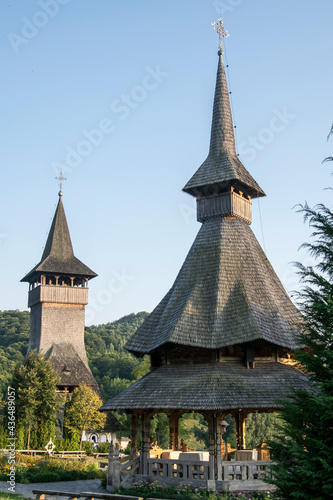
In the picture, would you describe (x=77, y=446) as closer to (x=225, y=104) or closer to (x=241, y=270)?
(x=241, y=270)

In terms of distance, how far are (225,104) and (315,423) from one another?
1819 centimetres

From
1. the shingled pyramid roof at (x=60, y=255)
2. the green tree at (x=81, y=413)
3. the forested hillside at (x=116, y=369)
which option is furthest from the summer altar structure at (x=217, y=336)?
the shingled pyramid roof at (x=60, y=255)

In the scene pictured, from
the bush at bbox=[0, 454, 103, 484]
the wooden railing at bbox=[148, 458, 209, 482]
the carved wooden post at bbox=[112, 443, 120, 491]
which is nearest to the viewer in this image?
the wooden railing at bbox=[148, 458, 209, 482]

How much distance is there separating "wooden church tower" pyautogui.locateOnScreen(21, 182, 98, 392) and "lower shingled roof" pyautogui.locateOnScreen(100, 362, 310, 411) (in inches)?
929

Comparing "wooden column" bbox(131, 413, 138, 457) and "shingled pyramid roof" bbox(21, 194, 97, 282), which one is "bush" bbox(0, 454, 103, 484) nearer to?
"wooden column" bbox(131, 413, 138, 457)

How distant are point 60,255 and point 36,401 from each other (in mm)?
16625

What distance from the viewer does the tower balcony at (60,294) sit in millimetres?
44844

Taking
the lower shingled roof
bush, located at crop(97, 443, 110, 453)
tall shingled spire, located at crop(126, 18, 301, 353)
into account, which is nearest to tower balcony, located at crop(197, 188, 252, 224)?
tall shingled spire, located at crop(126, 18, 301, 353)

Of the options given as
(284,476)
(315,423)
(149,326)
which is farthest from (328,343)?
(149,326)

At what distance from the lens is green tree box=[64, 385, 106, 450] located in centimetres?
3625

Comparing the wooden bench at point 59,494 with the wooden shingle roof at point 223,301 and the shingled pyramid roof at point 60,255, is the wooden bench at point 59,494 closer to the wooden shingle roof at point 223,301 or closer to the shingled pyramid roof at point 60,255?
the wooden shingle roof at point 223,301

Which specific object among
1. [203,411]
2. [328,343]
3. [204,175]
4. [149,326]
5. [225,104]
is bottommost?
[203,411]

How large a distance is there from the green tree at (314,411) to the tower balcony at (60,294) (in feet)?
117

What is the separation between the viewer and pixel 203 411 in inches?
691
